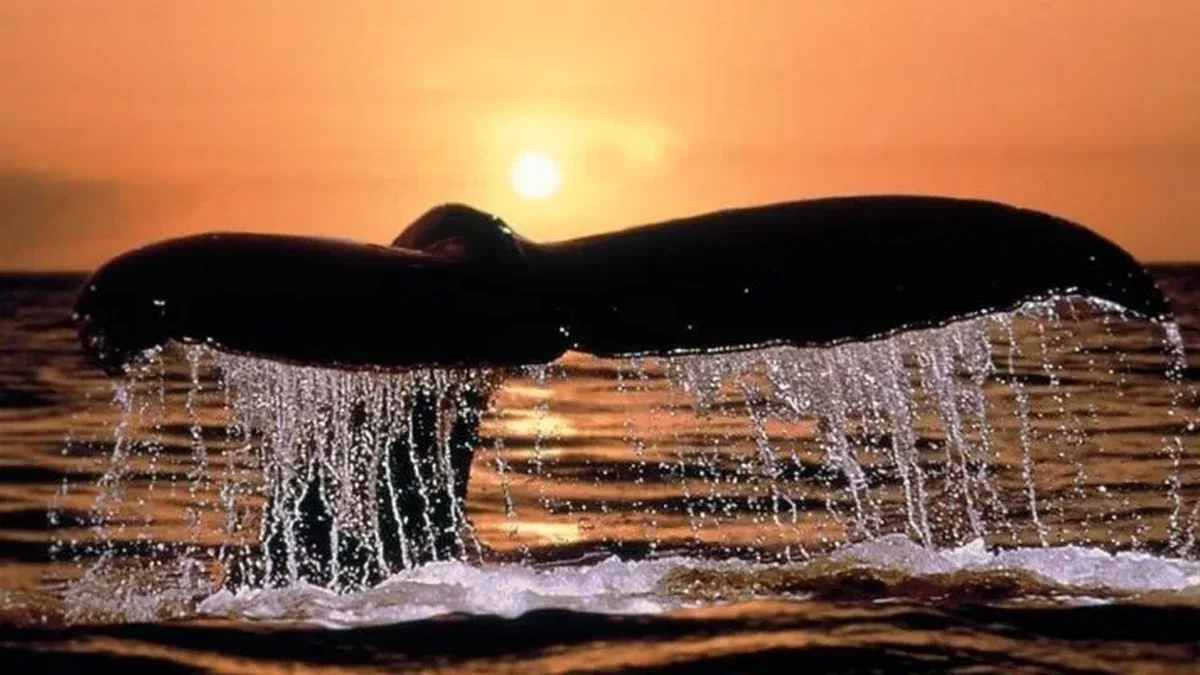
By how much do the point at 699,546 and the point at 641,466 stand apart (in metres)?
5.08

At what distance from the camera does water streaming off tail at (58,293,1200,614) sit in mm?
7328

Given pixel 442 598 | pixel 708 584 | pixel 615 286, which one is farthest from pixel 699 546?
pixel 615 286

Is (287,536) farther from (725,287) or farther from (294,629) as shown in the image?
(725,287)

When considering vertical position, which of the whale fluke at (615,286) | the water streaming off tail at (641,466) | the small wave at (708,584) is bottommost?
the small wave at (708,584)

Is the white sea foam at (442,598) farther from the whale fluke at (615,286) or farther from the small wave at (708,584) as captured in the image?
the whale fluke at (615,286)

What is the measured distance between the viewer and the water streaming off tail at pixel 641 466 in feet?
24.0

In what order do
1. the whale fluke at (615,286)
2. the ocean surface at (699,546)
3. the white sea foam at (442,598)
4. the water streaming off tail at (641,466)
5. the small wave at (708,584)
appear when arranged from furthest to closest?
the small wave at (708,584) < the white sea foam at (442,598) < the ocean surface at (699,546) < the water streaming off tail at (641,466) < the whale fluke at (615,286)

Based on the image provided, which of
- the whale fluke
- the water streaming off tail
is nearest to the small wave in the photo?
the water streaming off tail

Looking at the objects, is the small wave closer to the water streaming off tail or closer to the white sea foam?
the white sea foam

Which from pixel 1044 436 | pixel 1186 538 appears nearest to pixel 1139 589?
pixel 1186 538

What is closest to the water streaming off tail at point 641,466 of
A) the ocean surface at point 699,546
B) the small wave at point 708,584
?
the ocean surface at point 699,546

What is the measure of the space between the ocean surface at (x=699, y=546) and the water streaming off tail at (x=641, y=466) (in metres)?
0.05

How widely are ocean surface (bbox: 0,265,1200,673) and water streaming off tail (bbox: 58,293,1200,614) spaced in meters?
0.05

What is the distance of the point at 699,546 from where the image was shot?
11.7 m
